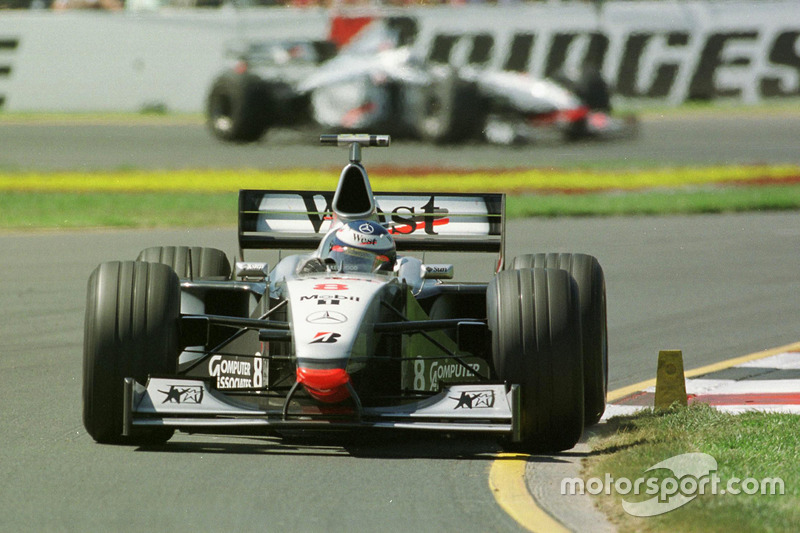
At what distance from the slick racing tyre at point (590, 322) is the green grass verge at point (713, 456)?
0.18 meters

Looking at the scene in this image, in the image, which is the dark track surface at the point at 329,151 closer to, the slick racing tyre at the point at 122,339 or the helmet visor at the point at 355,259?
the helmet visor at the point at 355,259

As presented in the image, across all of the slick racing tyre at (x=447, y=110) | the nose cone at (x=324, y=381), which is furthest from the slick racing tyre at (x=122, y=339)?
the slick racing tyre at (x=447, y=110)

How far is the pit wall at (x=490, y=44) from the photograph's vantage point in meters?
33.2

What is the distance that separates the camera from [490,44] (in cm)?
3312

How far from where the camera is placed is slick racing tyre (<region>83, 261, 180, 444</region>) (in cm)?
638

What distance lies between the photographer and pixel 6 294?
1212 cm

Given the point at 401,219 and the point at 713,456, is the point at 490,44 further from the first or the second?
the point at 713,456

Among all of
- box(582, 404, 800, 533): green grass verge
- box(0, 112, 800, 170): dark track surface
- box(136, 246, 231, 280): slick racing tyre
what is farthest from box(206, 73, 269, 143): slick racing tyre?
box(582, 404, 800, 533): green grass verge

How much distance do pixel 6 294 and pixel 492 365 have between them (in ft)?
21.7

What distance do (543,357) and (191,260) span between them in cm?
287

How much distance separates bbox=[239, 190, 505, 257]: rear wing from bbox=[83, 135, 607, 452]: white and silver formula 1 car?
936 mm

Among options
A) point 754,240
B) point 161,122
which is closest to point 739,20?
point 161,122

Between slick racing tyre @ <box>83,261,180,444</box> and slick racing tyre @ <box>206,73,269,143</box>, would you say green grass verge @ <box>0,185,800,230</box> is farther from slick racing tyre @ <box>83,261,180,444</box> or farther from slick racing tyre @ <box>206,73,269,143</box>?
slick racing tyre @ <box>83,261,180,444</box>
